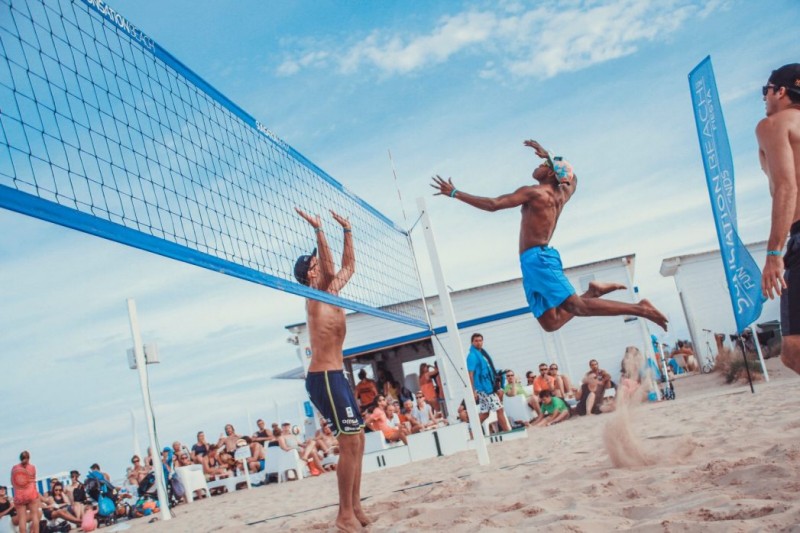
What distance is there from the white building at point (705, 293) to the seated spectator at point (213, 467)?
42.7 feet

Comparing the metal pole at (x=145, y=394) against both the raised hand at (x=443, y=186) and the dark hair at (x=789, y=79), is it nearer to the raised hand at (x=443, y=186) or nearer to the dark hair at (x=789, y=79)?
the raised hand at (x=443, y=186)

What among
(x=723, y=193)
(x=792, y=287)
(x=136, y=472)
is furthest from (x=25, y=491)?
(x=792, y=287)

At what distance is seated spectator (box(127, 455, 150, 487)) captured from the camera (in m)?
12.7

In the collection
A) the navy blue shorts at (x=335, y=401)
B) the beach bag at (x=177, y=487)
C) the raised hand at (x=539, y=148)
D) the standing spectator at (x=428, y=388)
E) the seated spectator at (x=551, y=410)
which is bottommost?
the seated spectator at (x=551, y=410)

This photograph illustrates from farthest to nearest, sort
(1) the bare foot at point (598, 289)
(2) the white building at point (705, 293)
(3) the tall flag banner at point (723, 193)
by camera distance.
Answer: (2) the white building at point (705, 293)
(3) the tall flag banner at point (723, 193)
(1) the bare foot at point (598, 289)

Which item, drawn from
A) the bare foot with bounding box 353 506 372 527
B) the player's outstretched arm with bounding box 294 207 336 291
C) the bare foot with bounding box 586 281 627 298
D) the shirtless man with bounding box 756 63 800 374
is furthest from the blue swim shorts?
the shirtless man with bounding box 756 63 800 374

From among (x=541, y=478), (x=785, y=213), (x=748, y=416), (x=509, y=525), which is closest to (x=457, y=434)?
(x=748, y=416)

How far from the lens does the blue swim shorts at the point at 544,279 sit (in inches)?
185

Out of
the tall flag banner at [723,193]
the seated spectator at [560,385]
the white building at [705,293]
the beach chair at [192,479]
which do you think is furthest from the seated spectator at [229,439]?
the white building at [705,293]

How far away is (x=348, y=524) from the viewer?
4055 millimetres

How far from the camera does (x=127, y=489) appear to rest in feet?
42.0

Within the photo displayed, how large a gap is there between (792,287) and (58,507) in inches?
465

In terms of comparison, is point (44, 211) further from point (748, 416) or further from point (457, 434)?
point (457, 434)

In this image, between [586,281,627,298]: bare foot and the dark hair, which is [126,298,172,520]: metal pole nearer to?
[586,281,627,298]: bare foot
